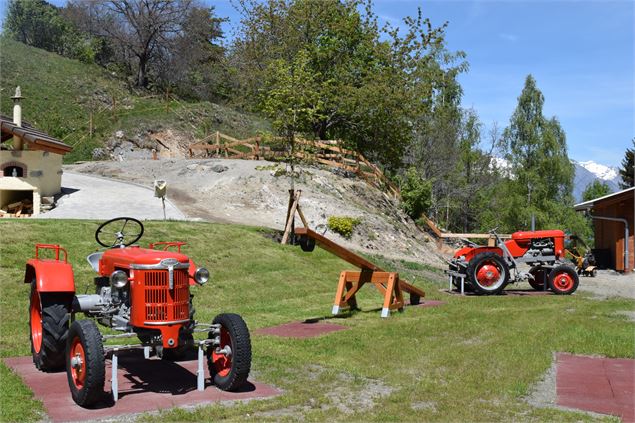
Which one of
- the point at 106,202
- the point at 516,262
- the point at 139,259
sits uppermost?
the point at 106,202

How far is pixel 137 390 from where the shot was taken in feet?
23.5

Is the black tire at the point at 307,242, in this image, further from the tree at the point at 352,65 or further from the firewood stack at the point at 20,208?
the tree at the point at 352,65

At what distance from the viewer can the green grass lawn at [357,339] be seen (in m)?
6.54

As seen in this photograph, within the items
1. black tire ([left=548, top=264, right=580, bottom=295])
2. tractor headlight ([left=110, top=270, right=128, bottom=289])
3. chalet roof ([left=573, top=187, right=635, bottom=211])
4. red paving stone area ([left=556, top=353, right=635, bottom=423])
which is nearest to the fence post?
chalet roof ([left=573, top=187, right=635, bottom=211])

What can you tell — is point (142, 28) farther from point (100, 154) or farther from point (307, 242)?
point (307, 242)

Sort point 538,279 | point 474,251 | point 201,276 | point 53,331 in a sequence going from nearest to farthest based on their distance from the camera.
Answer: point 201,276 < point 53,331 < point 474,251 < point 538,279

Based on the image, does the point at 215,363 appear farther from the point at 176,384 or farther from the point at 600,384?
the point at 600,384

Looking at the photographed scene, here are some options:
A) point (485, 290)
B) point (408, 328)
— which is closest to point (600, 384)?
point (408, 328)

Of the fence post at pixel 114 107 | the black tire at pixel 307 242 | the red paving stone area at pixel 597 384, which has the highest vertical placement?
the fence post at pixel 114 107

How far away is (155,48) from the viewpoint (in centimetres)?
5916

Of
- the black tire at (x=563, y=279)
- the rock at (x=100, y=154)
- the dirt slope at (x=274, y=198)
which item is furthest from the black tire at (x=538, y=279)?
the rock at (x=100, y=154)

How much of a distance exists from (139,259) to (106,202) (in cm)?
1806

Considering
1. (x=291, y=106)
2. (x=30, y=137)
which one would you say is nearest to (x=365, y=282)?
(x=291, y=106)

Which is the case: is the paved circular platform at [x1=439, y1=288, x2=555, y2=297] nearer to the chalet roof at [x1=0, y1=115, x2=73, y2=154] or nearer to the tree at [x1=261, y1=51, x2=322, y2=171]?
the tree at [x1=261, y1=51, x2=322, y2=171]
